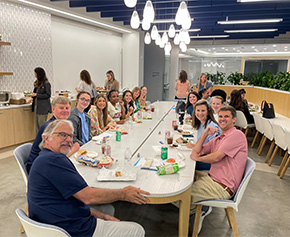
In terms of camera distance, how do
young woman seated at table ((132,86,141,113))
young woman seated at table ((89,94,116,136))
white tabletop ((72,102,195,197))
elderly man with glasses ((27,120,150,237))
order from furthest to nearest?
1. young woman seated at table ((132,86,141,113))
2. young woman seated at table ((89,94,116,136))
3. white tabletop ((72,102,195,197))
4. elderly man with glasses ((27,120,150,237))

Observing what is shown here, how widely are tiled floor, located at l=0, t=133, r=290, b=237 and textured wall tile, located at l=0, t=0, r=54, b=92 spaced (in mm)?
2635

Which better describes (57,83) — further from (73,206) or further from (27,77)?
(73,206)

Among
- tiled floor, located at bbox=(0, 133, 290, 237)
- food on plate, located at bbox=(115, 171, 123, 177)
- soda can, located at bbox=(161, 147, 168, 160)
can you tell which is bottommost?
tiled floor, located at bbox=(0, 133, 290, 237)

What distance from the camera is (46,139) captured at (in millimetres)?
1740

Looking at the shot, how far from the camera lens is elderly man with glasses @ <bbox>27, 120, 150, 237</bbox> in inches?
62.0

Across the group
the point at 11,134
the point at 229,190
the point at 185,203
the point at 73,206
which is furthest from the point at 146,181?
the point at 11,134

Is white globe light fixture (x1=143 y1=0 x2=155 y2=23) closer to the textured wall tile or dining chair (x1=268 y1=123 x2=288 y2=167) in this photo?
dining chair (x1=268 y1=123 x2=288 y2=167)

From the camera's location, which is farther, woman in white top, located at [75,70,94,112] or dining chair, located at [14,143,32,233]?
woman in white top, located at [75,70,94,112]

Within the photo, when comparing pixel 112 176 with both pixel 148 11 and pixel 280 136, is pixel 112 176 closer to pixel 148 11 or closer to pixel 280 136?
pixel 148 11

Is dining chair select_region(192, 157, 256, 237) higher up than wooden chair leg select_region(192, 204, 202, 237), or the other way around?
dining chair select_region(192, 157, 256, 237)

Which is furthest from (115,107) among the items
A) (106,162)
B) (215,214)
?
(215,214)

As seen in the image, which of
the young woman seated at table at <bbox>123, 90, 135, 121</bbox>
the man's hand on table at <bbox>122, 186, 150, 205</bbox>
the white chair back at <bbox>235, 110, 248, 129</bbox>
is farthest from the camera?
the white chair back at <bbox>235, 110, 248, 129</bbox>

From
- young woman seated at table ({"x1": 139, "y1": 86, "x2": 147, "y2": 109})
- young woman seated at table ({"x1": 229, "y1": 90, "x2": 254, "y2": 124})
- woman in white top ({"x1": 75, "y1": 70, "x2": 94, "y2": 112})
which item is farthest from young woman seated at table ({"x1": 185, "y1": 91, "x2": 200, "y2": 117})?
woman in white top ({"x1": 75, "y1": 70, "x2": 94, "y2": 112})

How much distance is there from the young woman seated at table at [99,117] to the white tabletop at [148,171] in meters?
0.35
